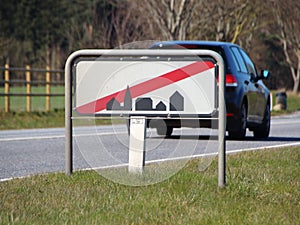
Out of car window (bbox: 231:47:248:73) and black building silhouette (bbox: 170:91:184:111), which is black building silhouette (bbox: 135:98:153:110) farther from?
car window (bbox: 231:47:248:73)

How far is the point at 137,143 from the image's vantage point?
7543mm

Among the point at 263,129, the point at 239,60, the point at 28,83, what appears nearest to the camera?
the point at 239,60

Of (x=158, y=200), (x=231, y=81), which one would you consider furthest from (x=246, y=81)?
(x=158, y=200)

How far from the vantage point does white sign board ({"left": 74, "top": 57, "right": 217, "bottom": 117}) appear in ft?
24.2

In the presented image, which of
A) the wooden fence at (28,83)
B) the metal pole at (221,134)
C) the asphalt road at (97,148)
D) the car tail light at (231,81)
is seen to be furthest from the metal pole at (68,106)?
the wooden fence at (28,83)

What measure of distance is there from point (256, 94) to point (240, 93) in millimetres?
1243

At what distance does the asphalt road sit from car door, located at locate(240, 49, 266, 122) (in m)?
0.46

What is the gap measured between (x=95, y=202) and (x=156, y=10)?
27479mm

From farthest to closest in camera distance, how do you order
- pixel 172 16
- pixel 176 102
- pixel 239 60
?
1. pixel 172 16
2. pixel 239 60
3. pixel 176 102

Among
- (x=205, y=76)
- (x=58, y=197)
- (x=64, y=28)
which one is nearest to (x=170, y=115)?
(x=205, y=76)

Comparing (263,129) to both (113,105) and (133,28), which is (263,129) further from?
(133,28)

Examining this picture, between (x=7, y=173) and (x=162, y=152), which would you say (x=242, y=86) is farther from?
(x=7, y=173)

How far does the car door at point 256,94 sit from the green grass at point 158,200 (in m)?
6.48

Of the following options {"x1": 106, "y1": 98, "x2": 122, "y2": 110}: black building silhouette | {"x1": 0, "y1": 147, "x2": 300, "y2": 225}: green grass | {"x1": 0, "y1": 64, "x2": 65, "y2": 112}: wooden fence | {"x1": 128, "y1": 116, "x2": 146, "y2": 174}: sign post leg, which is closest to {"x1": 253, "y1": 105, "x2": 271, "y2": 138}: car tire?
{"x1": 0, "y1": 147, "x2": 300, "y2": 225}: green grass
